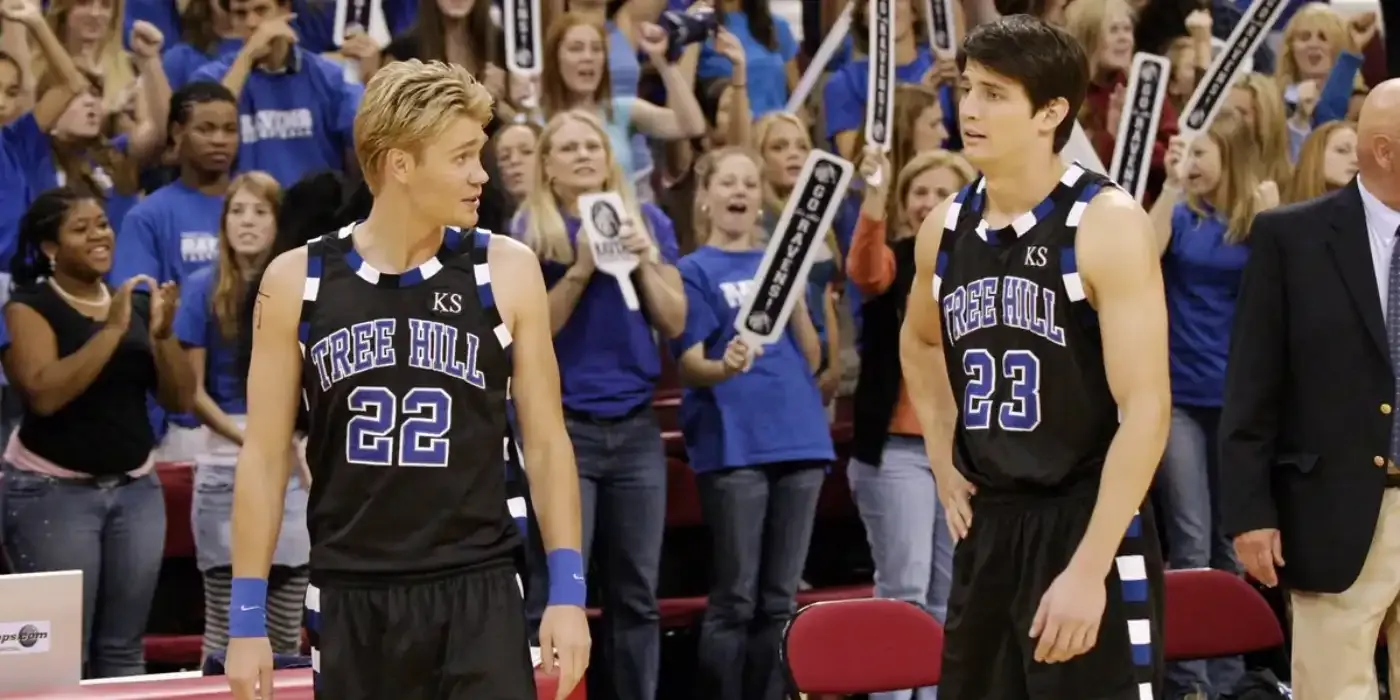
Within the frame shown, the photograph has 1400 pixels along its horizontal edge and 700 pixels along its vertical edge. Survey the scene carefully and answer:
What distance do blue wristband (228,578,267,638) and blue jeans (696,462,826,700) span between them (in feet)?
9.03

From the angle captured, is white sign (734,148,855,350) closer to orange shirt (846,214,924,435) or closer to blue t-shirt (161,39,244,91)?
orange shirt (846,214,924,435)

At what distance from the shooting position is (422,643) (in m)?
3.23

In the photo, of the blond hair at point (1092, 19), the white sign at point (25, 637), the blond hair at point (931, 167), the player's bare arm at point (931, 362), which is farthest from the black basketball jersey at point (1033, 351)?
the blond hair at point (1092, 19)

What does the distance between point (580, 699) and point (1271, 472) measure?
1678 mm

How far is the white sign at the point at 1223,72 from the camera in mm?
6637

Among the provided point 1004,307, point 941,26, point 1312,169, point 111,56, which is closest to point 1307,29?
point 1312,169

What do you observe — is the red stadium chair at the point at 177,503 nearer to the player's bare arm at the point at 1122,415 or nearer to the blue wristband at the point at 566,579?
the blue wristband at the point at 566,579

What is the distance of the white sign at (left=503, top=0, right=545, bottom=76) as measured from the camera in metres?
6.36

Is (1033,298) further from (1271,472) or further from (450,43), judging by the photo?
(450,43)

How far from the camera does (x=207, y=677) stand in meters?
4.11

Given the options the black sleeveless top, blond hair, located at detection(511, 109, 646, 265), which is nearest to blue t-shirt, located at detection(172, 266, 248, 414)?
the black sleeveless top

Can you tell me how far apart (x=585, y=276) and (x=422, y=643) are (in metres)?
2.65

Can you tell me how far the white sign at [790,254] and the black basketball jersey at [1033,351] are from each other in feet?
7.76

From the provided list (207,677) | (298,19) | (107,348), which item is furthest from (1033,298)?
(298,19)
